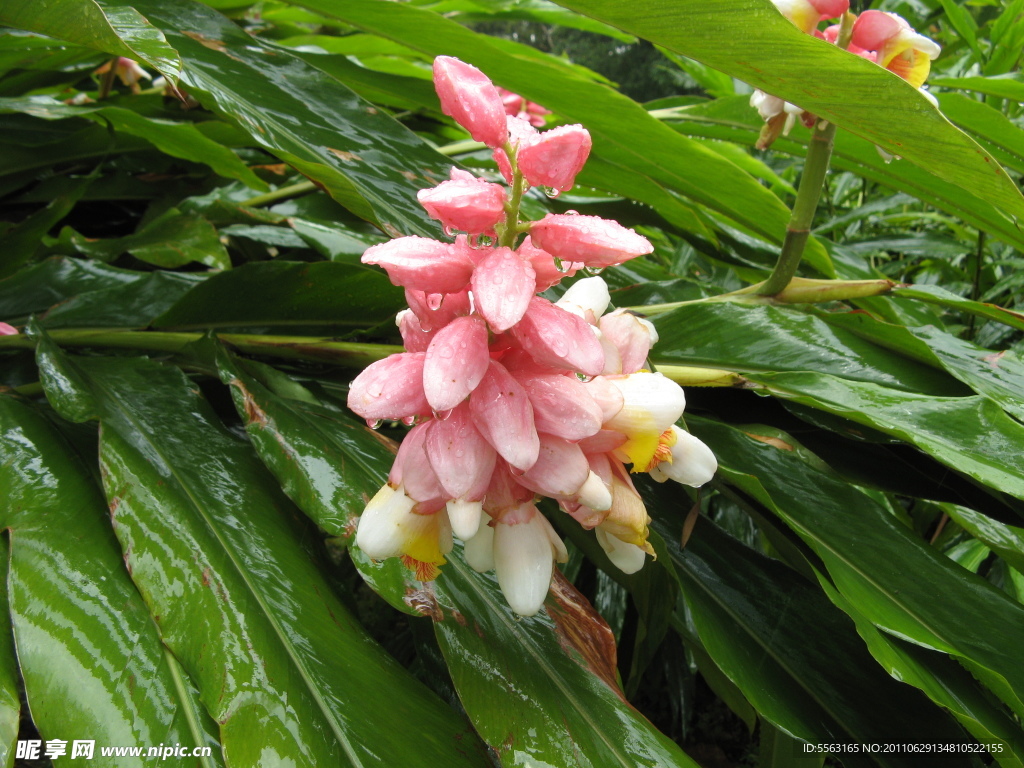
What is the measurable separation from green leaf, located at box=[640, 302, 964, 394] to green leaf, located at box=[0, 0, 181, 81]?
40cm

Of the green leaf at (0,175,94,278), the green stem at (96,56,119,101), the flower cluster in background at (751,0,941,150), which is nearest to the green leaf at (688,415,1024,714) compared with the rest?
the flower cluster in background at (751,0,941,150)

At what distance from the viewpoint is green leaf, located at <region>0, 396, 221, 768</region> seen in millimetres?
370

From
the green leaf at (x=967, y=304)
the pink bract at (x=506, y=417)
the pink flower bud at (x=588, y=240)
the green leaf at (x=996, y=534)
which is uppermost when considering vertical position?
the pink flower bud at (x=588, y=240)

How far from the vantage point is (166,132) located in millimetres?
796

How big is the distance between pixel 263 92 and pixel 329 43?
708 mm

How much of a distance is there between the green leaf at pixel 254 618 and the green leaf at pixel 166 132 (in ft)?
1.24

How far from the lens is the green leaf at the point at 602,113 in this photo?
0.66 metres

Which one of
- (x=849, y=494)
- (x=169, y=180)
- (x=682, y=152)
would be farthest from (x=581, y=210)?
(x=169, y=180)

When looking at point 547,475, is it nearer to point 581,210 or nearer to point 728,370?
point 728,370

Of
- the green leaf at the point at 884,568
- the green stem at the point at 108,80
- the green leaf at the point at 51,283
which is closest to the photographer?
the green leaf at the point at 884,568

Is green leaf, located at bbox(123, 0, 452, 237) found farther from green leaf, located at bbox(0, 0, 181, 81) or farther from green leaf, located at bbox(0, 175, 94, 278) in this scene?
green leaf, located at bbox(0, 175, 94, 278)

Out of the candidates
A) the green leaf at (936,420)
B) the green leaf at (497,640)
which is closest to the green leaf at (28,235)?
the green leaf at (497,640)

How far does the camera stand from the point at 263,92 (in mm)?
577

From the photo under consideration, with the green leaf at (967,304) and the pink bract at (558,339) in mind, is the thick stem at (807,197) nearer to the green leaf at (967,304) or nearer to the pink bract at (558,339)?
the green leaf at (967,304)
